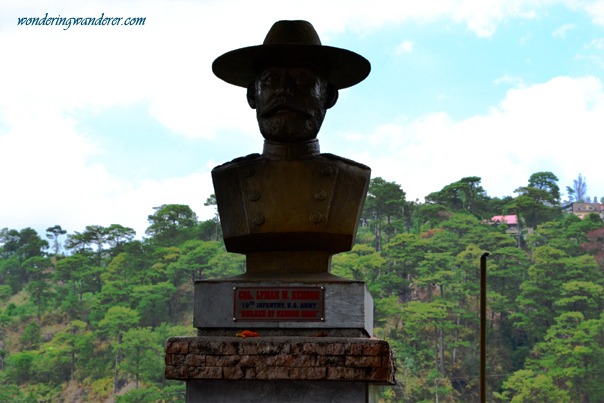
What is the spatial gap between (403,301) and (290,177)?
27.0m

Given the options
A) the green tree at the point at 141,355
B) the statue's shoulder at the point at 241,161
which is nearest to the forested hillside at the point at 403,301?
the green tree at the point at 141,355

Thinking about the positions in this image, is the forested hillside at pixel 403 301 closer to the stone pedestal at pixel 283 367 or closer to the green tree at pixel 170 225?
the green tree at pixel 170 225

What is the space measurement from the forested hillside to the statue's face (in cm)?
2250

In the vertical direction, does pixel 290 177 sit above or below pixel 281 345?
above

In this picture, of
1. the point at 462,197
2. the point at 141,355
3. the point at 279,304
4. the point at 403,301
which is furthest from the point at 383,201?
the point at 279,304

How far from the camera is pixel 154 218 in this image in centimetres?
3300

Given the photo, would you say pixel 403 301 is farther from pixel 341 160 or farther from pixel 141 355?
pixel 341 160

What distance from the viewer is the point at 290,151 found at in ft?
16.9

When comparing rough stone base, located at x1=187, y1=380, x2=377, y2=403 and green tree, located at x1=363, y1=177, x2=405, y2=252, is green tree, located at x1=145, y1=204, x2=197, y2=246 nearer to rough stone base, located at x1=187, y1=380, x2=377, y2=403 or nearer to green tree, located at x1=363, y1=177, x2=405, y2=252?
green tree, located at x1=363, y1=177, x2=405, y2=252

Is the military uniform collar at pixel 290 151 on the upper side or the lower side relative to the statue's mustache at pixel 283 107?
lower

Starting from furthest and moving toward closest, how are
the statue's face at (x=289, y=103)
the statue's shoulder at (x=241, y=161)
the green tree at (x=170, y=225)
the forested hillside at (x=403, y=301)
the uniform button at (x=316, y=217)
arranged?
the green tree at (x=170, y=225)
the forested hillside at (x=403, y=301)
the statue's shoulder at (x=241, y=161)
the statue's face at (x=289, y=103)
the uniform button at (x=316, y=217)

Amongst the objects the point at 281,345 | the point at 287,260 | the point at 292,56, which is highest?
the point at 292,56

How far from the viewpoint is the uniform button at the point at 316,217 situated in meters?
4.98

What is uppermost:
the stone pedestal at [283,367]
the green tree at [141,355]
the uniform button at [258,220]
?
the uniform button at [258,220]
